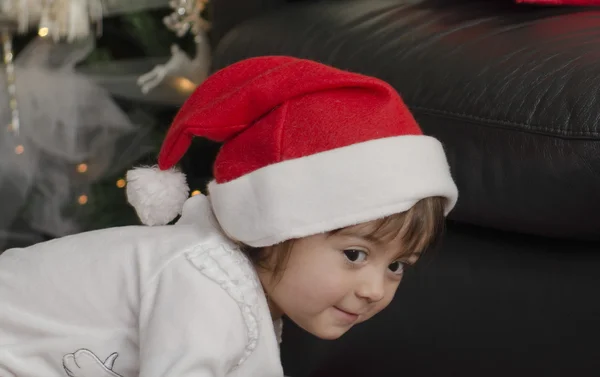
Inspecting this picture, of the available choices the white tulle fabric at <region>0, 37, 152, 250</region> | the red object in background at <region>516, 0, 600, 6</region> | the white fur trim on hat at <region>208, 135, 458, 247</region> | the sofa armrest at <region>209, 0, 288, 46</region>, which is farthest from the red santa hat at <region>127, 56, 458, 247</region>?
the white tulle fabric at <region>0, 37, 152, 250</region>

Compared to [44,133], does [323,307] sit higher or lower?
higher

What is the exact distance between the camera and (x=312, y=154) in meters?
0.87

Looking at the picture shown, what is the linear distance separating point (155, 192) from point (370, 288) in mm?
Result: 262

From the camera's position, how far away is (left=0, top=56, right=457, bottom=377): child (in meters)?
0.87

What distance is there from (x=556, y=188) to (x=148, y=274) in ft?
1.47

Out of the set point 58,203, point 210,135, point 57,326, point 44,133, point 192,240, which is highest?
point 210,135

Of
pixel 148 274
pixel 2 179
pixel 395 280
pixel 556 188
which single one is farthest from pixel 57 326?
pixel 2 179

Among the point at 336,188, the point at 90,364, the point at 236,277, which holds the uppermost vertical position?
the point at 336,188

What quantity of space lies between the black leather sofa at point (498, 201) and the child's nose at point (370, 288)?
0.22 meters

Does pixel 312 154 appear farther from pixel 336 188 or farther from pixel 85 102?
pixel 85 102

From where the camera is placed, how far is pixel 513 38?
1143 mm

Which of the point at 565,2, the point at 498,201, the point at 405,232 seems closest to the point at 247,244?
the point at 405,232

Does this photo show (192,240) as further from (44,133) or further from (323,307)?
(44,133)

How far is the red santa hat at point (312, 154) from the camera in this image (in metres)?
0.87
